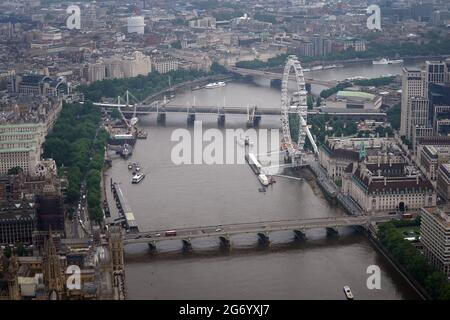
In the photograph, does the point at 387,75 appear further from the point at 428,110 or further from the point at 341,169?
the point at 341,169

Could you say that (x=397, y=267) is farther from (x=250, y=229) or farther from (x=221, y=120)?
(x=221, y=120)

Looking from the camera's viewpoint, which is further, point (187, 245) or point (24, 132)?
point (24, 132)

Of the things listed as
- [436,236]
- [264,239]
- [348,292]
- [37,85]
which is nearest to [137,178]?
[264,239]

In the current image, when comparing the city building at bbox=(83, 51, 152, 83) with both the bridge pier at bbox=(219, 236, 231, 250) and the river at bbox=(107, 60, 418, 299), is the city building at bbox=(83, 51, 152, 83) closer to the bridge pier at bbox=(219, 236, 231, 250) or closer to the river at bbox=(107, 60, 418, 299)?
the river at bbox=(107, 60, 418, 299)

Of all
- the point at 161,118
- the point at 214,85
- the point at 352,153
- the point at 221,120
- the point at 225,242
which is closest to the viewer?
the point at 225,242

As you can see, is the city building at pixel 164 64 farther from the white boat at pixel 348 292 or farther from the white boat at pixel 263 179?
the white boat at pixel 348 292

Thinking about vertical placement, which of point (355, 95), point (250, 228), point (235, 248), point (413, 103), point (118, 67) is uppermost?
point (413, 103)
